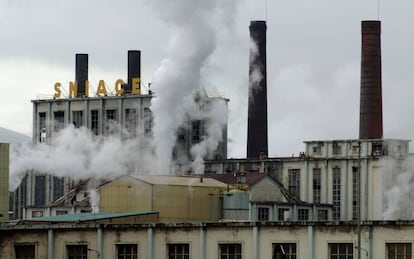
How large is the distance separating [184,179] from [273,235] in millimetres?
43018

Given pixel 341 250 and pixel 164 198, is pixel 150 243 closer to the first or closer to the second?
pixel 341 250

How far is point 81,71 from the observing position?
183m

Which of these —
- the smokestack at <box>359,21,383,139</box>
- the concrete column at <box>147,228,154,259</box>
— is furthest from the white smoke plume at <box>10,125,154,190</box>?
the concrete column at <box>147,228,154,259</box>

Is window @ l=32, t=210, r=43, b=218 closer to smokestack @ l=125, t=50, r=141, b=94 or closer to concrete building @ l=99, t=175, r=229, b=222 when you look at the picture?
smokestack @ l=125, t=50, r=141, b=94

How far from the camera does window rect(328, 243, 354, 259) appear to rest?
3492 inches

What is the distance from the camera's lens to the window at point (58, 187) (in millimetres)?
169375

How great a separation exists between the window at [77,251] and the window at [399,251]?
20964mm

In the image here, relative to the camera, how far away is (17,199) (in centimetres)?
17425

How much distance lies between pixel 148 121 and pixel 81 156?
341 inches

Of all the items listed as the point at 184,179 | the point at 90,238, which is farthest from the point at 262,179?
the point at 90,238

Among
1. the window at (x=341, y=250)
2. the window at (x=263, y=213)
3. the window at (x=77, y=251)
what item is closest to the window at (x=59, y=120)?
the window at (x=263, y=213)

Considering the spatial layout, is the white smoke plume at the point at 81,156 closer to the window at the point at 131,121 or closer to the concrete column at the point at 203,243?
the window at the point at 131,121

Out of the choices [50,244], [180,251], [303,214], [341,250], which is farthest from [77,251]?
[303,214]

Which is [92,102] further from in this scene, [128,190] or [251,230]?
[251,230]
